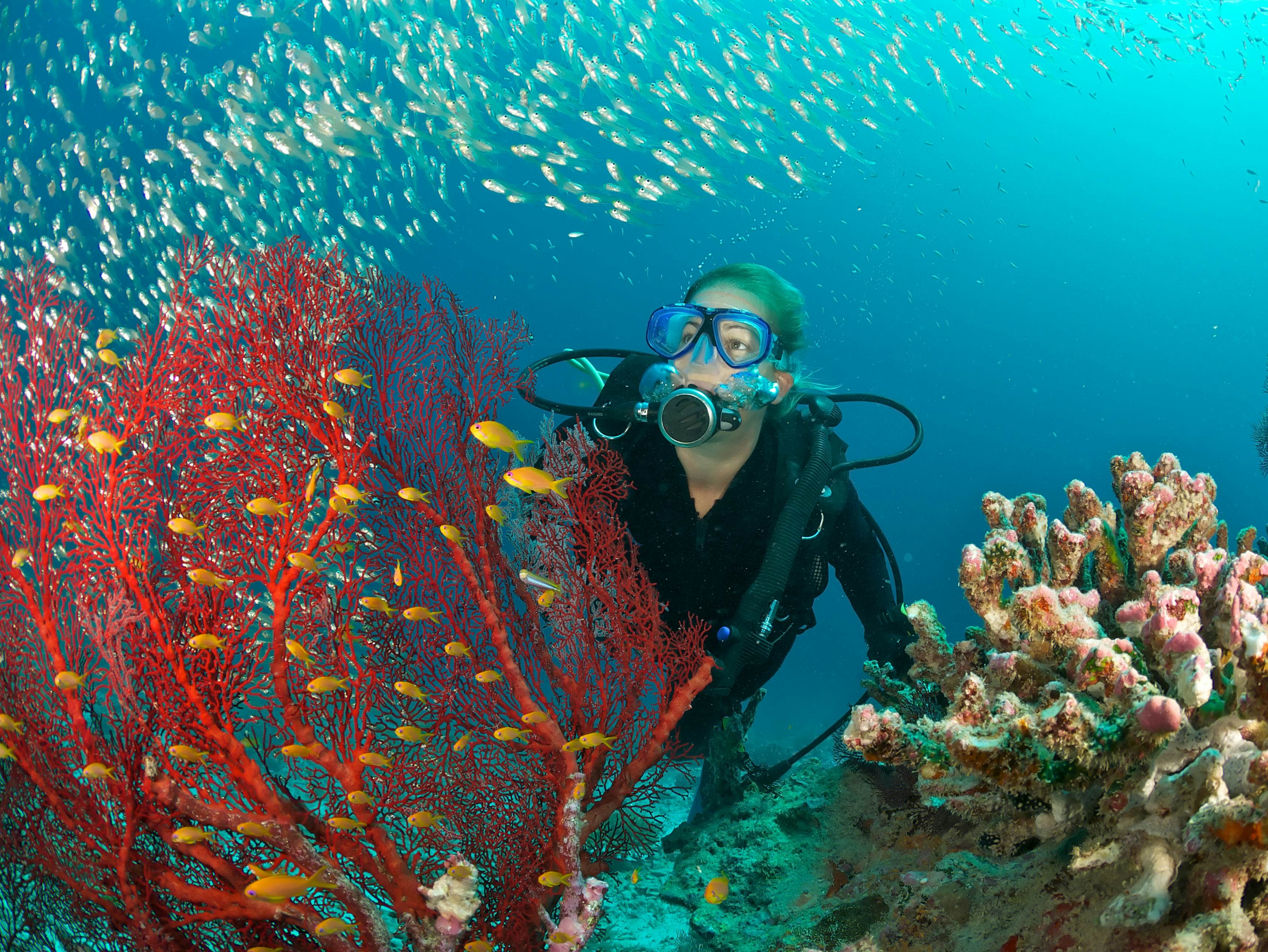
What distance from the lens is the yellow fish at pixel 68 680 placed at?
239 centimetres

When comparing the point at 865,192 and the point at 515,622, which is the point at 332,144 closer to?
the point at 515,622

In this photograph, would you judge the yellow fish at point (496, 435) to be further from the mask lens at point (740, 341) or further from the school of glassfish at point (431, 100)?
the mask lens at point (740, 341)

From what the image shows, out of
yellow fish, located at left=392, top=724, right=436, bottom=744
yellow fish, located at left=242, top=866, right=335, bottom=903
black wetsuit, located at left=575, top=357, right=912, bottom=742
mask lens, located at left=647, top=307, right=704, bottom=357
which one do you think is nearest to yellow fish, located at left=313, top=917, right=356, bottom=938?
yellow fish, located at left=242, top=866, right=335, bottom=903

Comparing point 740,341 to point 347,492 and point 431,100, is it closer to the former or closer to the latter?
point 347,492

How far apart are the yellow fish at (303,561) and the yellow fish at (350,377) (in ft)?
2.63

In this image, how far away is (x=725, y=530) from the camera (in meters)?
4.57

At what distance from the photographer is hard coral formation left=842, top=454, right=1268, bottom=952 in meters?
1.28

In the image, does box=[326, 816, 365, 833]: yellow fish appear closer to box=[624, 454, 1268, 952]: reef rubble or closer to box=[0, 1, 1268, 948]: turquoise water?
box=[624, 454, 1268, 952]: reef rubble

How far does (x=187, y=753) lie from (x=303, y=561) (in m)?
0.79

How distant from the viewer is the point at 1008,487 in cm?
8462

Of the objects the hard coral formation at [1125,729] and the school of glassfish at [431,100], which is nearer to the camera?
the hard coral formation at [1125,729]

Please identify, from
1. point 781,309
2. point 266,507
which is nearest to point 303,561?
point 266,507

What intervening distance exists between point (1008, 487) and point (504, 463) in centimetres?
9602

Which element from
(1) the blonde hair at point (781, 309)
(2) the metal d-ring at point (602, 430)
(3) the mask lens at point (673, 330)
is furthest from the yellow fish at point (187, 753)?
(1) the blonde hair at point (781, 309)
